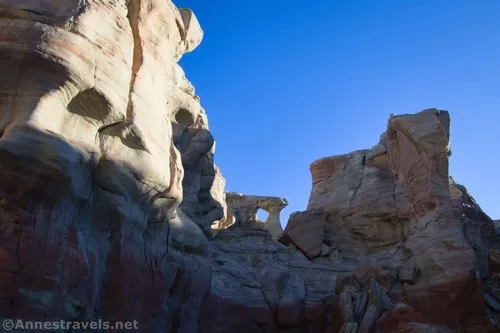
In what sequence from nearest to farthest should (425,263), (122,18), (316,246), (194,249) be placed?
(122,18) → (194,249) → (425,263) → (316,246)

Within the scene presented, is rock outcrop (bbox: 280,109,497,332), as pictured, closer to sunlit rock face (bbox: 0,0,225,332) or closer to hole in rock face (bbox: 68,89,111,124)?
sunlit rock face (bbox: 0,0,225,332)

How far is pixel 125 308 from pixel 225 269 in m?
6.17

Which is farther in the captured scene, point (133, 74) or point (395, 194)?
point (395, 194)

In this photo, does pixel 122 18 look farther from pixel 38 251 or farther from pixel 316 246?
pixel 316 246

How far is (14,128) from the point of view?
8.80 m

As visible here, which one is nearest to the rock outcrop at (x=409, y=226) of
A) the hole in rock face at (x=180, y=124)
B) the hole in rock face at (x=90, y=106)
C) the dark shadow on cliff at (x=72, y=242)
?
the hole in rock face at (x=180, y=124)

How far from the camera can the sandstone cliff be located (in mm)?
8828

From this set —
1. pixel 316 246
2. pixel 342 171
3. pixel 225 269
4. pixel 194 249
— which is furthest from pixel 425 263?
pixel 342 171

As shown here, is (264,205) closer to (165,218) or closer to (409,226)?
(409,226)

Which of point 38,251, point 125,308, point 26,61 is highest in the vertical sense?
point 26,61

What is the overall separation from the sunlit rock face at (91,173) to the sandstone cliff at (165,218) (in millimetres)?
33

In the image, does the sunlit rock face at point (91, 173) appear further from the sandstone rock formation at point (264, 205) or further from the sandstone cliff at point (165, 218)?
the sandstone rock formation at point (264, 205)

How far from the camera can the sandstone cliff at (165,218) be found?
8.83 metres

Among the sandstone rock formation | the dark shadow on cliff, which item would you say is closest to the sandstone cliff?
the dark shadow on cliff
